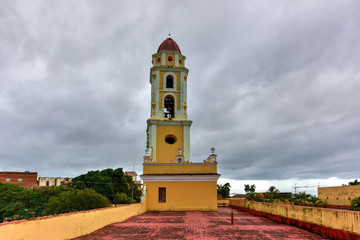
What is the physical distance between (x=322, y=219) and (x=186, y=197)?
11.2m

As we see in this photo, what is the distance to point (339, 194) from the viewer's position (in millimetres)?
27203

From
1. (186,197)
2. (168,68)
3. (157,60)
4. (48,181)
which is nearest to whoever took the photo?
(186,197)

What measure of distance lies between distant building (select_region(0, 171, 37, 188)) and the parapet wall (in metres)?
54.0

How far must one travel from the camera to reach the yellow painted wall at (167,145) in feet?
73.8

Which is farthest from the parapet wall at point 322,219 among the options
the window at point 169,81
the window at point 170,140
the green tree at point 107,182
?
the green tree at point 107,182

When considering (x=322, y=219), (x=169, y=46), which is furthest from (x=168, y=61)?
(x=322, y=219)

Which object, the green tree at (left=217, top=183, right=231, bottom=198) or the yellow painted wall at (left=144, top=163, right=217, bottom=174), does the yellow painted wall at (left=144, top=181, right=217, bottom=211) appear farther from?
the green tree at (left=217, top=183, right=231, bottom=198)

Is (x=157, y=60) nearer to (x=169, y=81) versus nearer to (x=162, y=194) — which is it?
(x=169, y=81)

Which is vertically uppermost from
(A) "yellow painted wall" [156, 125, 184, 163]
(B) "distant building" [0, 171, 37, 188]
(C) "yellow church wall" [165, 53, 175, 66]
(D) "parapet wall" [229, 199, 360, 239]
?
(C) "yellow church wall" [165, 53, 175, 66]

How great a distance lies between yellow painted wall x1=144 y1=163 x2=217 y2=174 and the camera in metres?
19.1

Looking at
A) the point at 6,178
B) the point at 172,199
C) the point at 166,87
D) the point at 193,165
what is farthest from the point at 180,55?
the point at 6,178

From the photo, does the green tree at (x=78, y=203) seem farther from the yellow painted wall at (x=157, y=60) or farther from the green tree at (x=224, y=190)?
the green tree at (x=224, y=190)

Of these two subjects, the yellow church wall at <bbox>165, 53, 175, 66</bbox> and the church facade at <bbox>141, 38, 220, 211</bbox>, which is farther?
the yellow church wall at <bbox>165, 53, 175, 66</bbox>

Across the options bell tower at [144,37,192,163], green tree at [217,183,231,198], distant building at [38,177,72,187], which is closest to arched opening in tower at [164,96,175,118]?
bell tower at [144,37,192,163]
